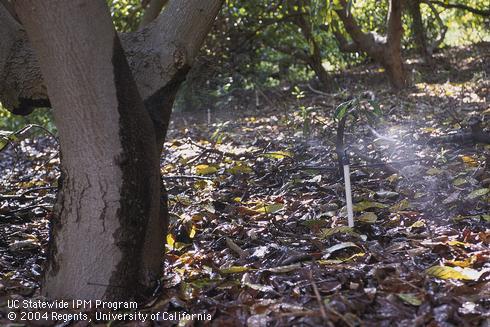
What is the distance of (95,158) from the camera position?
2326 millimetres

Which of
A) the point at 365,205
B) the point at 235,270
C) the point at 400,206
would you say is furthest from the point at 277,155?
the point at 235,270

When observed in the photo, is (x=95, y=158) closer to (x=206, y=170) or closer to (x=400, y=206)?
(x=400, y=206)

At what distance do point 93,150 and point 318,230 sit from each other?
1321 mm

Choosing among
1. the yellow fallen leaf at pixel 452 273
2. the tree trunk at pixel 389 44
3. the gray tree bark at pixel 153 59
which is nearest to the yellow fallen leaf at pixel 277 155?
the gray tree bark at pixel 153 59

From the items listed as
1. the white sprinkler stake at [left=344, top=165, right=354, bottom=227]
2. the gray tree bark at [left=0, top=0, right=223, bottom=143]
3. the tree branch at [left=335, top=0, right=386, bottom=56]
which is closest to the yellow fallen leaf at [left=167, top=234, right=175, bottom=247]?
the gray tree bark at [left=0, top=0, right=223, bottom=143]

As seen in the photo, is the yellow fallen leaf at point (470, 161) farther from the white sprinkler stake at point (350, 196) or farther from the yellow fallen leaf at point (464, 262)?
the yellow fallen leaf at point (464, 262)

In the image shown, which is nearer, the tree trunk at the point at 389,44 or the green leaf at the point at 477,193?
the green leaf at the point at 477,193

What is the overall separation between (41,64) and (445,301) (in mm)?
1791

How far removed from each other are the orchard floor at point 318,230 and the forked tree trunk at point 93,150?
8.7 inches

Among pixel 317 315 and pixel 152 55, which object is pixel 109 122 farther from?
pixel 317 315

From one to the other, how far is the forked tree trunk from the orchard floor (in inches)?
8.7

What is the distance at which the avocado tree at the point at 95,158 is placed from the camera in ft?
7.45

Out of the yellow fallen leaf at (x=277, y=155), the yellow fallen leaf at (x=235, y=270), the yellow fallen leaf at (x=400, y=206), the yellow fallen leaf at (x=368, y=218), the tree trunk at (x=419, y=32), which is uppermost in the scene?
the tree trunk at (x=419, y=32)

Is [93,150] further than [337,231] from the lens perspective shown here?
No
